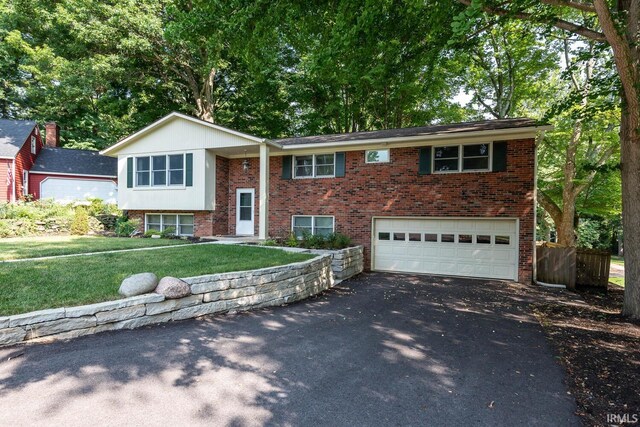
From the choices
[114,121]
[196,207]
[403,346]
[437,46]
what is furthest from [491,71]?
[114,121]

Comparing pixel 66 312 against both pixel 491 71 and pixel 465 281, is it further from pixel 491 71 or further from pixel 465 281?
pixel 491 71

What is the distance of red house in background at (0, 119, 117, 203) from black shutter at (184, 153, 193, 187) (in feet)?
37.9

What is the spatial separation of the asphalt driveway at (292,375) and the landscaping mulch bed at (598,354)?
227mm

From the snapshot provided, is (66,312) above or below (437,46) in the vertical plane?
below

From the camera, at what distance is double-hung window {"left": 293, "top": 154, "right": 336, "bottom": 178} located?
12.0m

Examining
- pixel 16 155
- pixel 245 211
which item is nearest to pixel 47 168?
pixel 16 155

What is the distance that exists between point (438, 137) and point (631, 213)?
517cm

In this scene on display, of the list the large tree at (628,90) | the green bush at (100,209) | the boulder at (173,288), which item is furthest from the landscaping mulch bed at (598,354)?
the green bush at (100,209)

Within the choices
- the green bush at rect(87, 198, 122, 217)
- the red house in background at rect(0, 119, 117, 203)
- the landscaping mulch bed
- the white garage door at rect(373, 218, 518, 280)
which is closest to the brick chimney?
the red house in background at rect(0, 119, 117, 203)

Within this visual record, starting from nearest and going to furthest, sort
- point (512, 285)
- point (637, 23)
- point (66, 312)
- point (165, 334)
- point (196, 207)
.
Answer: point (66, 312)
point (165, 334)
point (637, 23)
point (512, 285)
point (196, 207)

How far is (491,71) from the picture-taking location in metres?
16.8

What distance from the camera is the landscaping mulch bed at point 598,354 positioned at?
3047mm

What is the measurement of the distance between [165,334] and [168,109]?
21.0 m

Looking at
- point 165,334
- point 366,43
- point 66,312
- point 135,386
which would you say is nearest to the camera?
point 135,386
